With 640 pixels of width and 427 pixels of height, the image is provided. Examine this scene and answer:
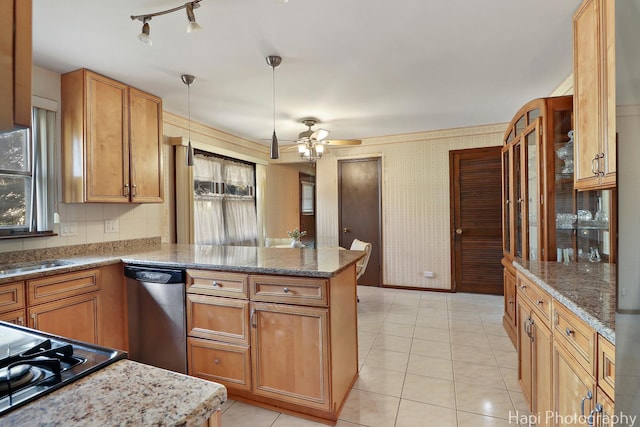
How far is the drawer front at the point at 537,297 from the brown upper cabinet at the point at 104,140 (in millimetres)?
3093

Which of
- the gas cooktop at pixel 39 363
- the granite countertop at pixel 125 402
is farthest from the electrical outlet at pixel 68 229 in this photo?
the granite countertop at pixel 125 402

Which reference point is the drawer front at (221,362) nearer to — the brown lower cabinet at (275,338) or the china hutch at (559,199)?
the brown lower cabinet at (275,338)

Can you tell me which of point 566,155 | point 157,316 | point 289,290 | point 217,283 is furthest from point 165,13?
point 566,155

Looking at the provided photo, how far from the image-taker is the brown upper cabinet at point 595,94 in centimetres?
142

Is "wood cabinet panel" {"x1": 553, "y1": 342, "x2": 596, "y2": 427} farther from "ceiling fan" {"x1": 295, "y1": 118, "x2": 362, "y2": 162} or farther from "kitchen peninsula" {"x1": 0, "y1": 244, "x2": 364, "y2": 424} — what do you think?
"ceiling fan" {"x1": 295, "y1": 118, "x2": 362, "y2": 162}

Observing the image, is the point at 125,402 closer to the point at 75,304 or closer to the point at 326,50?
the point at 75,304

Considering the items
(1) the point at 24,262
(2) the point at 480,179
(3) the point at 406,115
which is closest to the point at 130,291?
(1) the point at 24,262

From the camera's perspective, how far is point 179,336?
7.15 feet

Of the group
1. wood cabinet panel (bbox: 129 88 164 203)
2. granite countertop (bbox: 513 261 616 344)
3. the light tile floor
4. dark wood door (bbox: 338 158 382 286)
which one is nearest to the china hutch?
A: granite countertop (bbox: 513 261 616 344)

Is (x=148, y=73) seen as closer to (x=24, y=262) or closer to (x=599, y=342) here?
(x=24, y=262)

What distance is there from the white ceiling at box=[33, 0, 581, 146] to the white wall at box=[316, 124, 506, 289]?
1095 millimetres

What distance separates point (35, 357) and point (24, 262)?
90.5 inches

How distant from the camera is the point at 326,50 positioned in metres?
2.24

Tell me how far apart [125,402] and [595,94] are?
7.13ft
